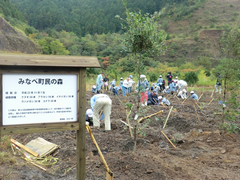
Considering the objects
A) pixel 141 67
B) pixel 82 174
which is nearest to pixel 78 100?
pixel 82 174

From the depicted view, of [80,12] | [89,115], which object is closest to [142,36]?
[89,115]

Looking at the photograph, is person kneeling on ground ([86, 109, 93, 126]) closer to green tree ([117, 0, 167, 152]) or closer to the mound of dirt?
green tree ([117, 0, 167, 152])

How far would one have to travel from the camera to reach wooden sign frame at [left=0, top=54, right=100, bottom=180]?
Result: 2.95 meters

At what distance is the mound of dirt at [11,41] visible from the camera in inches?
1098

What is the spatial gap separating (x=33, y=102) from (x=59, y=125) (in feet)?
1.47

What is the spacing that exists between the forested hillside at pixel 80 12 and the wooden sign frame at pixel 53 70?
254 ft

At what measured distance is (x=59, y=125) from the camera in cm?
313

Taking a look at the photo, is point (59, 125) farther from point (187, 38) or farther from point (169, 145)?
point (187, 38)

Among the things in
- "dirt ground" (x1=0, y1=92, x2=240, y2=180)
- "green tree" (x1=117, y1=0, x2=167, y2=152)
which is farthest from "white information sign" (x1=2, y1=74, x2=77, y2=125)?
"green tree" (x1=117, y1=0, x2=167, y2=152)

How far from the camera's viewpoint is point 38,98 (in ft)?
10.00

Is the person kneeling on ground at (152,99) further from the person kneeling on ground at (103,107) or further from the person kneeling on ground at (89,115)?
the person kneeling on ground at (103,107)

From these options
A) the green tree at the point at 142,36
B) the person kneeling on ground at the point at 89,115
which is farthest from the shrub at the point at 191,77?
the green tree at the point at 142,36

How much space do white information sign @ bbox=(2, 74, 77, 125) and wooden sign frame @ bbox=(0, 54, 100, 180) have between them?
0.05 meters

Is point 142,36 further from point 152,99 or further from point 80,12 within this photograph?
point 80,12
